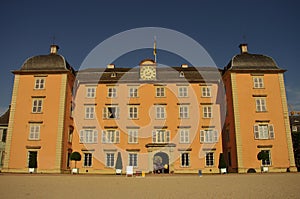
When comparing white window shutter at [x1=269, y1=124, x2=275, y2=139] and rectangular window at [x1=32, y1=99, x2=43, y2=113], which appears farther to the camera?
rectangular window at [x1=32, y1=99, x2=43, y2=113]

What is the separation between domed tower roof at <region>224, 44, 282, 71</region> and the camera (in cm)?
3212

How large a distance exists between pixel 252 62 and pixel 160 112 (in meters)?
12.5

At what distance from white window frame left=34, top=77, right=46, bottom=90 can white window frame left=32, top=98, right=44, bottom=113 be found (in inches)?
57.2

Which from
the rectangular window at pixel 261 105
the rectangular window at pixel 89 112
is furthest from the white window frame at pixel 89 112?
the rectangular window at pixel 261 105

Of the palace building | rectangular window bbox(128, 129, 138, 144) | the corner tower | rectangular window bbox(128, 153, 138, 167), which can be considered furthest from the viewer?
rectangular window bbox(128, 129, 138, 144)

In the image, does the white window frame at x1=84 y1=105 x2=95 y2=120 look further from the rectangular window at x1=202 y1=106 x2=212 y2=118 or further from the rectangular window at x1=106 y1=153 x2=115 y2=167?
the rectangular window at x1=202 y1=106 x2=212 y2=118

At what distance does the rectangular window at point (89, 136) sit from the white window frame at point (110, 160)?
2.28m

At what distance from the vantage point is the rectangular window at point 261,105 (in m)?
31.0

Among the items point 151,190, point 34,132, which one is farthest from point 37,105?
point 151,190

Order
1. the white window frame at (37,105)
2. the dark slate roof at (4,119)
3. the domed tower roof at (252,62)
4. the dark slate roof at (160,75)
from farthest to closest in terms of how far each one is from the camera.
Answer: the dark slate roof at (4,119)
the dark slate roof at (160,75)
the domed tower roof at (252,62)
the white window frame at (37,105)

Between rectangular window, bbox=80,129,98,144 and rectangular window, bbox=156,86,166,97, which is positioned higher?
rectangular window, bbox=156,86,166,97

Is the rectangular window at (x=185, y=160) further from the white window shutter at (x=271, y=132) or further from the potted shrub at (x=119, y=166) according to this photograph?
the white window shutter at (x=271, y=132)

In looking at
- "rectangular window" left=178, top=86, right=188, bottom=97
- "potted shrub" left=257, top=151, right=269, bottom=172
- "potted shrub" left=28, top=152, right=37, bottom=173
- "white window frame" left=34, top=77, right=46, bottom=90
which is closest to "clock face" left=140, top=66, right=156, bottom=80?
"rectangular window" left=178, top=86, right=188, bottom=97

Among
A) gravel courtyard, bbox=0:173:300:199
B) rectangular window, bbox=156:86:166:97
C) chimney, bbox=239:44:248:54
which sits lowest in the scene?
gravel courtyard, bbox=0:173:300:199
